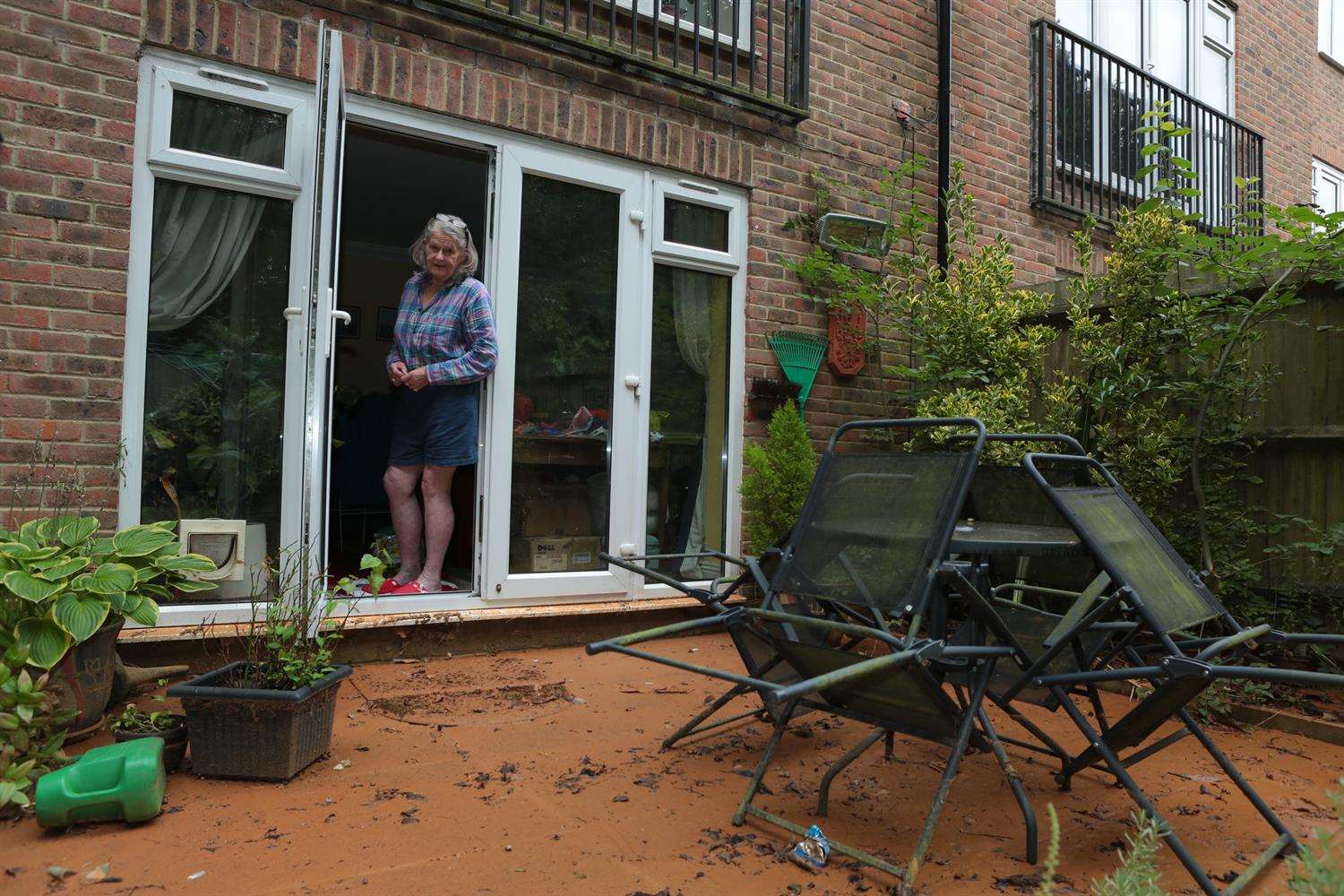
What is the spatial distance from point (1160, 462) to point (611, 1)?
133 inches

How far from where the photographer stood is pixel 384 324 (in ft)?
27.2

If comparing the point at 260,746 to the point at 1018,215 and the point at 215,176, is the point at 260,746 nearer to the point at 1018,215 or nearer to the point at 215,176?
the point at 215,176

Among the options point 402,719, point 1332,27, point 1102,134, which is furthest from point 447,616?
point 1332,27

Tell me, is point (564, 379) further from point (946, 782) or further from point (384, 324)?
point (384, 324)

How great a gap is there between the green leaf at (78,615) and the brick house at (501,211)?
0.62 meters

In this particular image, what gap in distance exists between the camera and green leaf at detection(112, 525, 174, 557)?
107 inches

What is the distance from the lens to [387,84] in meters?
3.76

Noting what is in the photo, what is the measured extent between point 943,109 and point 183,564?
16.9 ft

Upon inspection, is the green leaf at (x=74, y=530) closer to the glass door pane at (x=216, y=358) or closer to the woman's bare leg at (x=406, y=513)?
the glass door pane at (x=216, y=358)

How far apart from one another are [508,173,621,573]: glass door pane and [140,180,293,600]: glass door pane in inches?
42.2

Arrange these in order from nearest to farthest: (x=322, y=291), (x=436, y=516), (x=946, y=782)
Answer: (x=946, y=782)
(x=322, y=291)
(x=436, y=516)

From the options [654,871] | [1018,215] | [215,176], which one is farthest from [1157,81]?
[654,871]

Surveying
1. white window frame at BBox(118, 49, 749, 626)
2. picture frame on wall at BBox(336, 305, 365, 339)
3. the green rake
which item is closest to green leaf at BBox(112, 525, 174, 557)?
white window frame at BBox(118, 49, 749, 626)

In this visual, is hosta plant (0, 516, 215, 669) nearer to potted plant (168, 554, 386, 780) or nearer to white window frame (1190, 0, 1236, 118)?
potted plant (168, 554, 386, 780)
